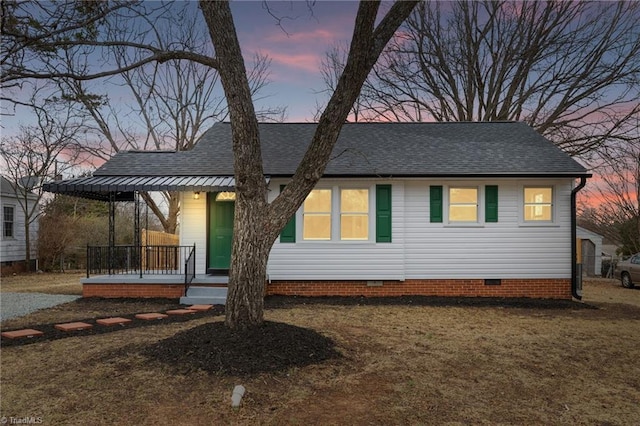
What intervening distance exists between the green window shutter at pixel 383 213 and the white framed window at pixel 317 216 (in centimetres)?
118

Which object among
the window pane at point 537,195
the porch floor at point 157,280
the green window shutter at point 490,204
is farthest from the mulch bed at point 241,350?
the window pane at point 537,195

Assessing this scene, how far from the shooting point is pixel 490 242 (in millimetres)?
11320

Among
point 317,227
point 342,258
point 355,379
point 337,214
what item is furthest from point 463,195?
point 355,379

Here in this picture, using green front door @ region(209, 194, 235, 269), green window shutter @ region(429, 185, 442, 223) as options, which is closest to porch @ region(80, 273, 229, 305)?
green front door @ region(209, 194, 235, 269)

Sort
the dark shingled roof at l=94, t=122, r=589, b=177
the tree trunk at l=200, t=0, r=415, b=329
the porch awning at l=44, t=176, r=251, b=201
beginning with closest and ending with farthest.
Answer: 1. the tree trunk at l=200, t=0, r=415, b=329
2. the porch awning at l=44, t=176, r=251, b=201
3. the dark shingled roof at l=94, t=122, r=589, b=177

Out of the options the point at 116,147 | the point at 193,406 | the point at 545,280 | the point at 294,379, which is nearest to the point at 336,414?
the point at 294,379

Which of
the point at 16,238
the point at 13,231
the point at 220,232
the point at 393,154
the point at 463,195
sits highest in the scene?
the point at 393,154

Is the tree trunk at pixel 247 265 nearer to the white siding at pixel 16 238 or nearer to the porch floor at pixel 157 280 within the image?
the porch floor at pixel 157 280

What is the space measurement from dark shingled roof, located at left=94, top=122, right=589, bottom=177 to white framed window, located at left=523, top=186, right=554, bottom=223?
62cm

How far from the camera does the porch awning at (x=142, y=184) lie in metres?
10.3

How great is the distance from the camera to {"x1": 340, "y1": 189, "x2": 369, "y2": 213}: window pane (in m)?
11.3

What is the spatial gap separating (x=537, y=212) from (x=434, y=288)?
323cm

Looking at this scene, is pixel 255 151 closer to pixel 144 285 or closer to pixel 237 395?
pixel 237 395

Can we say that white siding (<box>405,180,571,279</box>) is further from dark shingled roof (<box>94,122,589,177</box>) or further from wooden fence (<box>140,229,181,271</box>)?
wooden fence (<box>140,229,181,271</box>)
